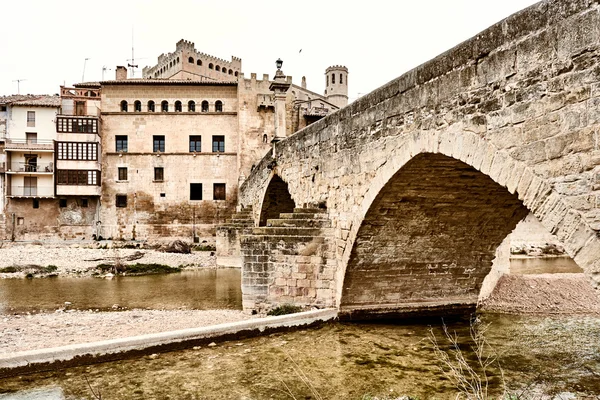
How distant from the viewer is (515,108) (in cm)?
463

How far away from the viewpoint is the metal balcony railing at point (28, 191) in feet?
98.1

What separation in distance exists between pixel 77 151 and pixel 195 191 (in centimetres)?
768

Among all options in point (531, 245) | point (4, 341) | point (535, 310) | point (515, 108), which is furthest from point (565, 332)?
point (531, 245)

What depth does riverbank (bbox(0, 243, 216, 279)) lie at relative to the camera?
17812 millimetres

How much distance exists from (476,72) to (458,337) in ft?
16.8

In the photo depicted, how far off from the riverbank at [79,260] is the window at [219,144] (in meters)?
8.78

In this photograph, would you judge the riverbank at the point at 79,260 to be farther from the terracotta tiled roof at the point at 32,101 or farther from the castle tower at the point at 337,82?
the castle tower at the point at 337,82

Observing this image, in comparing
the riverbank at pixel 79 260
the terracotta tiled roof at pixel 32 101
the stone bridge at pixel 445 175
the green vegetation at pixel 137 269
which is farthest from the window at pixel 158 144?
the stone bridge at pixel 445 175

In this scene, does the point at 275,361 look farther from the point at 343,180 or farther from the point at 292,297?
the point at 343,180

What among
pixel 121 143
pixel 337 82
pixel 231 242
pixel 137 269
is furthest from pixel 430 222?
pixel 337 82

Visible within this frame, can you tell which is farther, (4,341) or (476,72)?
(4,341)

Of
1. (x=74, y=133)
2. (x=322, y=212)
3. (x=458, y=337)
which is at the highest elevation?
(x=74, y=133)

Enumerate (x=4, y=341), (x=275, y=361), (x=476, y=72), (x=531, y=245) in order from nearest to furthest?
(x=476, y=72)
(x=275, y=361)
(x=4, y=341)
(x=531, y=245)

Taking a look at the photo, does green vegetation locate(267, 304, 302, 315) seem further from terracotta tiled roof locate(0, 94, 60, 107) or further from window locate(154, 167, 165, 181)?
terracotta tiled roof locate(0, 94, 60, 107)
